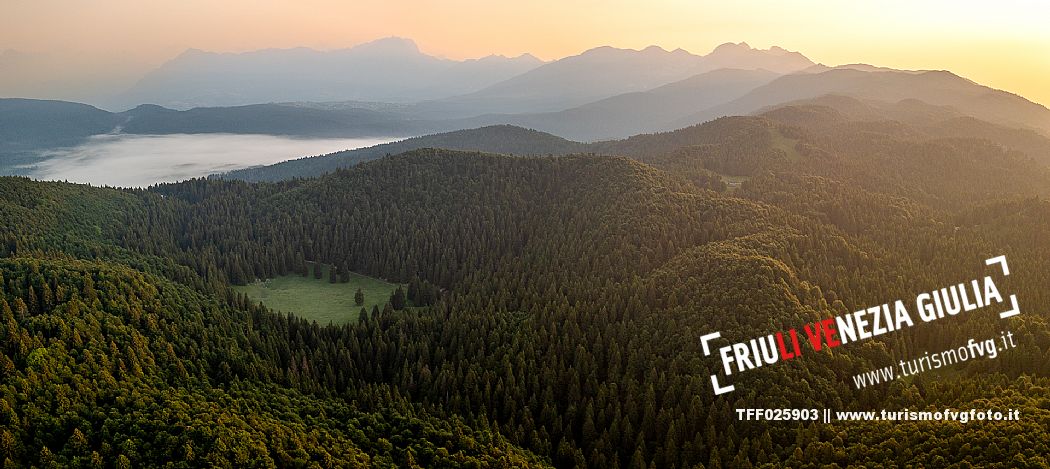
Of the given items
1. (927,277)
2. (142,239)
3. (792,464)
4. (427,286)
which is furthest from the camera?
(142,239)

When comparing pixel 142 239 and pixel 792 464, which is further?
pixel 142 239

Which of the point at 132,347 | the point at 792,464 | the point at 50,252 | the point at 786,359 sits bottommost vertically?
the point at 792,464

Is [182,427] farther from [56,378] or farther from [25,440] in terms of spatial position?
[56,378]

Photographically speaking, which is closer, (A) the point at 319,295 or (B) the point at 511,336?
(B) the point at 511,336

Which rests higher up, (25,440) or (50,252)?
(50,252)

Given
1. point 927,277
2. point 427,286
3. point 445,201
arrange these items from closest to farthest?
point 927,277
point 427,286
point 445,201

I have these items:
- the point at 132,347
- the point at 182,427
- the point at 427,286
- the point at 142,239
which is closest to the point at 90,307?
the point at 132,347
